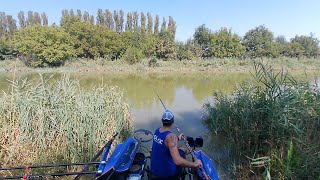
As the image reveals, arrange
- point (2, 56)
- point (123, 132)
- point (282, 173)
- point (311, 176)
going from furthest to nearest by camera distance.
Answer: point (2, 56), point (123, 132), point (282, 173), point (311, 176)

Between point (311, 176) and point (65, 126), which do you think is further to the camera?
point (65, 126)

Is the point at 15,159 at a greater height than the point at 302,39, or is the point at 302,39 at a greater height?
the point at 302,39

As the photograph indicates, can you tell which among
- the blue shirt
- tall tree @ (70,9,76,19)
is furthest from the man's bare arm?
tall tree @ (70,9,76,19)

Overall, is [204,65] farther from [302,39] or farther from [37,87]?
[37,87]

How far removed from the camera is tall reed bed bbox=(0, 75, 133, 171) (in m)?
3.96

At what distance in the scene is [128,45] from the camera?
3000cm

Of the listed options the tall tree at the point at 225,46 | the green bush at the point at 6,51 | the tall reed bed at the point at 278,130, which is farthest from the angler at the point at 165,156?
the green bush at the point at 6,51

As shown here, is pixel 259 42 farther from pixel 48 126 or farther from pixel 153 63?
pixel 48 126

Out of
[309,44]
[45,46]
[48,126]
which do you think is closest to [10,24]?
[45,46]

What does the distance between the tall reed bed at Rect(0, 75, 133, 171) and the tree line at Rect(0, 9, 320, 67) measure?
20760 millimetres

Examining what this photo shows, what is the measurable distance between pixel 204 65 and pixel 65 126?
2277 cm

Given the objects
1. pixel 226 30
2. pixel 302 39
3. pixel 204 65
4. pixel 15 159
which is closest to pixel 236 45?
pixel 226 30

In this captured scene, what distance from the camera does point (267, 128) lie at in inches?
162

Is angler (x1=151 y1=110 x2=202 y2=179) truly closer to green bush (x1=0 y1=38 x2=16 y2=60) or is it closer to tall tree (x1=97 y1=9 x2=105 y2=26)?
green bush (x1=0 y1=38 x2=16 y2=60)
